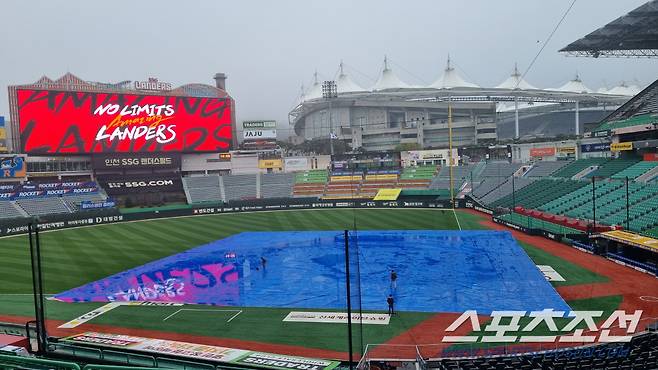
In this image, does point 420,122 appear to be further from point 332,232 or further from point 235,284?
point 235,284

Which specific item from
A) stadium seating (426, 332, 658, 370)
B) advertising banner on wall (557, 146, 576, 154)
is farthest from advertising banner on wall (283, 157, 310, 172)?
stadium seating (426, 332, 658, 370)

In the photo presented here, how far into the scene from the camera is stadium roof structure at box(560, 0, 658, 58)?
46.5m

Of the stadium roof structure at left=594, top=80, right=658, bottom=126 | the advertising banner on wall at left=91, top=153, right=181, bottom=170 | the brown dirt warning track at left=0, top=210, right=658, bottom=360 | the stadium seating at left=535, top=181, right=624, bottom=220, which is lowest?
the brown dirt warning track at left=0, top=210, right=658, bottom=360

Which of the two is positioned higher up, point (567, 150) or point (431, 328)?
point (567, 150)

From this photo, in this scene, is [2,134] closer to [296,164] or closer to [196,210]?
[196,210]

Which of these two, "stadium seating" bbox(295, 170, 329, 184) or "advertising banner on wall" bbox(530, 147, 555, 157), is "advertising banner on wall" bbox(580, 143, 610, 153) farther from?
"stadium seating" bbox(295, 170, 329, 184)

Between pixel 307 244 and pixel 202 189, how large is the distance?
4223cm

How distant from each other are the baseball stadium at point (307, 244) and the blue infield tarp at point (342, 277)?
0.19 m

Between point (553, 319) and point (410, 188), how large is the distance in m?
Answer: 57.0

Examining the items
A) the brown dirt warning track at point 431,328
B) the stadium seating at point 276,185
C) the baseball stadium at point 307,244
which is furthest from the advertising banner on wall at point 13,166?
the brown dirt warning track at point 431,328

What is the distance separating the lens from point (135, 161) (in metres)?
74.6

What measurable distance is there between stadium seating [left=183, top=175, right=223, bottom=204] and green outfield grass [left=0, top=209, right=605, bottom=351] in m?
12.5

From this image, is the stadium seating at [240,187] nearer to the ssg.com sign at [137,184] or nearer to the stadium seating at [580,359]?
the ssg.com sign at [137,184]

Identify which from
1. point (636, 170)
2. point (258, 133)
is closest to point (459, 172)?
point (636, 170)
